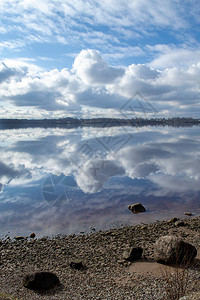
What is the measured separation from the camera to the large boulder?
9.70m

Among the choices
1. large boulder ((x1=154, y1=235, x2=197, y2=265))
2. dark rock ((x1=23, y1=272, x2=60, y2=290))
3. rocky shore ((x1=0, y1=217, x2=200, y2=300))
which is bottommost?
rocky shore ((x1=0, y1=217, x2=200, y2=300))

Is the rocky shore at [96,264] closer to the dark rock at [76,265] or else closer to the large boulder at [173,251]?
the dark rock at [76,265]

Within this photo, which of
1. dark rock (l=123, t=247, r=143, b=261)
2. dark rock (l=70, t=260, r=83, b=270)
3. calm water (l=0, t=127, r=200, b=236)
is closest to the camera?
dark rock (l=70, t=260, r=83, b=270)

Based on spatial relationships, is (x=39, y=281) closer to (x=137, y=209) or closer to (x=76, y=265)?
(x=76, y=265)

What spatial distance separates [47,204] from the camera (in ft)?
62.4

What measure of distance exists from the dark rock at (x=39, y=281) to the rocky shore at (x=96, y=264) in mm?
160

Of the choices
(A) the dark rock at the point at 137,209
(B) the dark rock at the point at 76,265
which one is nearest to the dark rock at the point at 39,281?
(B) the dark rock at the point at 76,265

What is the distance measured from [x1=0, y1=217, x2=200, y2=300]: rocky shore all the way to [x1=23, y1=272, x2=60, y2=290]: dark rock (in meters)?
0.16

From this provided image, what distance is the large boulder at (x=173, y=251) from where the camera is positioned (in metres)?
9.70

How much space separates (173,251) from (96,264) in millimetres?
3344

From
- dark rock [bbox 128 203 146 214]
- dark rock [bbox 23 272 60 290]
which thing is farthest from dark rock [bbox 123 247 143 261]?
dark rock [bbox 128 203 146 214]

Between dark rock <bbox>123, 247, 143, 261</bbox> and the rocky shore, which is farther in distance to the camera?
dark rock <bbox>123, 247, 143, 261</bbox>

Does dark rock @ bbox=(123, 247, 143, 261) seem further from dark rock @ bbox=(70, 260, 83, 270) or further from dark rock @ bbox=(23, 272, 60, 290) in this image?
dark rock @ bbox=(23, 272, 60, 290)

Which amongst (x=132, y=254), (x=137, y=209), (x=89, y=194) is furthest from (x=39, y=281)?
(x=89, y=194)
